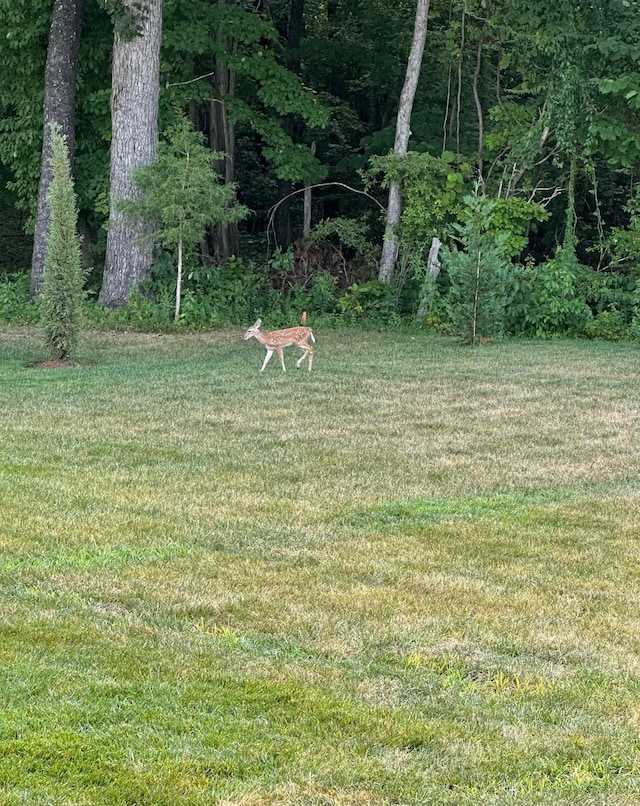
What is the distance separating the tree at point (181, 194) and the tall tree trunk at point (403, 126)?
4.19m

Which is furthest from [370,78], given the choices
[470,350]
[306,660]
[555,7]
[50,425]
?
[306,660]

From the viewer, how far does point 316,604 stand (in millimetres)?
5680

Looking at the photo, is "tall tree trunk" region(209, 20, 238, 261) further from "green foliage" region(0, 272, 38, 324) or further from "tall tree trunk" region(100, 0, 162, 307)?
"green foliage" region(0, 272, 38, 324)

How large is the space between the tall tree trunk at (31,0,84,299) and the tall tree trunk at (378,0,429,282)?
20.5 feet

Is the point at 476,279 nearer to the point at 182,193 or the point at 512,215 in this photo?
the point at 512,215

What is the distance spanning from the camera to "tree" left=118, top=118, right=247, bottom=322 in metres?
19.4

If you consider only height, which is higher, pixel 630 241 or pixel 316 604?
pixel 630 241

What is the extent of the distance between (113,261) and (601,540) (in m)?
15.7

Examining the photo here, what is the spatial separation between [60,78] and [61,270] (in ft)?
29.5

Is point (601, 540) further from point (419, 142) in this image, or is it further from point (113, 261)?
point (419, 142)

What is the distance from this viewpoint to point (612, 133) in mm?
21391

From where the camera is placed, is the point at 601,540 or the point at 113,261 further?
the point at 113,261

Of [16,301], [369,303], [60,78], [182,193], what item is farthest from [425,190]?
[16,301]

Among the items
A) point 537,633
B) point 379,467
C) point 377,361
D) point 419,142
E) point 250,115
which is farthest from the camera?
point 419,142
